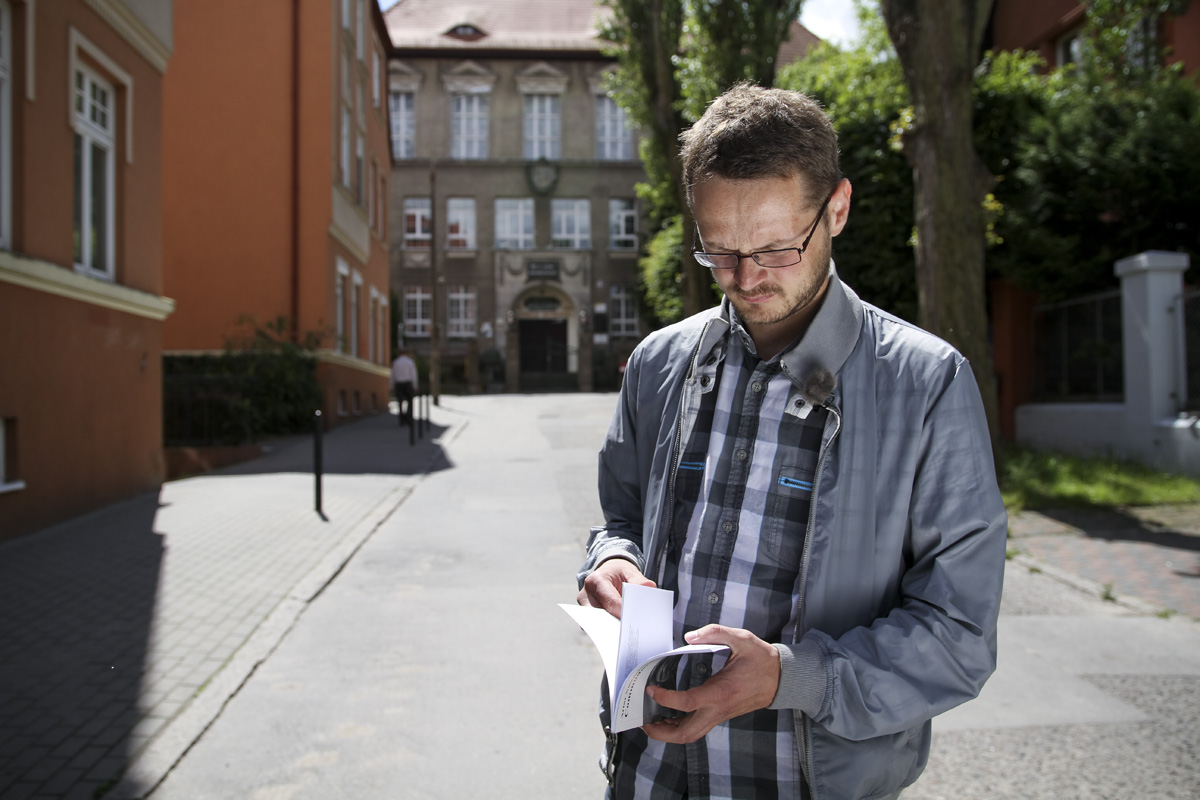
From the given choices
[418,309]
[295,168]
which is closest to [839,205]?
[295,168]

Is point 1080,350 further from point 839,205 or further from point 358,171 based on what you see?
point 358,171

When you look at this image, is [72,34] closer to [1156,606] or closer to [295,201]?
[1156,606]

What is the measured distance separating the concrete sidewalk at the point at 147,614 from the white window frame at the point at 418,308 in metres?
32.7

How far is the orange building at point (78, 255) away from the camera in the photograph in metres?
8.04

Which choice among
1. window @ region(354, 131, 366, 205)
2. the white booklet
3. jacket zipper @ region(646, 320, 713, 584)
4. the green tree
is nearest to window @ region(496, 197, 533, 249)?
window @ region(354, 131, 366, 205)

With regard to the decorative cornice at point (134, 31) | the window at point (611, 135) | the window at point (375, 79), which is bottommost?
the decorative cornice at point (134, 31)

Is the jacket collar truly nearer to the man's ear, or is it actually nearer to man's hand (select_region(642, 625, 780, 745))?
the man's ear

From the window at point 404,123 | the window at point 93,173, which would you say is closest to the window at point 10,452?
the window at point 93,173

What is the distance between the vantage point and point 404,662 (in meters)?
5.10

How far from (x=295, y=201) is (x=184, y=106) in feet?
9.52

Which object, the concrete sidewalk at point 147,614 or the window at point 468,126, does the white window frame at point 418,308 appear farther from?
the concrete sidewalk at point 147,614

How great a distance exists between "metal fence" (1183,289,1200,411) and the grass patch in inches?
40.1

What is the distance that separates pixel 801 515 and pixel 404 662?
153 inches

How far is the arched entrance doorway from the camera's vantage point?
147 feet
